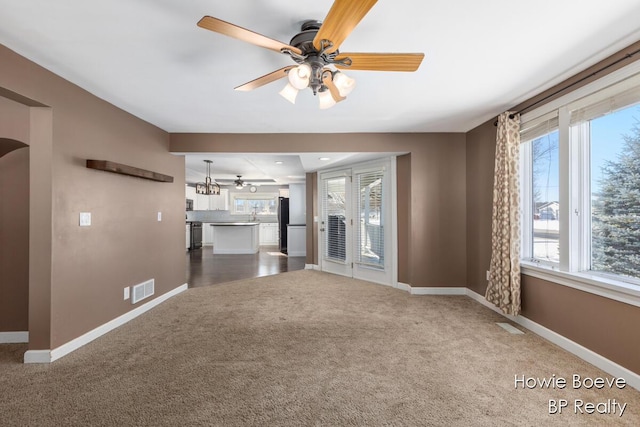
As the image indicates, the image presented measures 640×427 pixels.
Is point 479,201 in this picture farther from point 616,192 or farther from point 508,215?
point 616,192

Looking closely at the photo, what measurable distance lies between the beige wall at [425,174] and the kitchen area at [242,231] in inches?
97.5

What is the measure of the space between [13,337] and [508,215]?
5012 mm

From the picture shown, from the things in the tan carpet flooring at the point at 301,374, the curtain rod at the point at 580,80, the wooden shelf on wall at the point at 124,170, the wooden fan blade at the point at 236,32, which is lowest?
the tan carpet flooring at the point at 301,374

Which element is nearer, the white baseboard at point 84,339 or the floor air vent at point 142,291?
the white baseboard at point 84,339

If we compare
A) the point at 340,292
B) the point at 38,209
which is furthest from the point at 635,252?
the point at 38,209

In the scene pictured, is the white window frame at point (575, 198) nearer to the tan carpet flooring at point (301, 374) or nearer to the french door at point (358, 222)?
the tan carpet flooring at point (301, 374)

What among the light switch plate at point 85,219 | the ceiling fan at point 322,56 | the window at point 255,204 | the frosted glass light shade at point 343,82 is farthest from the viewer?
the window at point 255,204

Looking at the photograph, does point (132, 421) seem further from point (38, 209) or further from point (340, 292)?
point (340, 292)

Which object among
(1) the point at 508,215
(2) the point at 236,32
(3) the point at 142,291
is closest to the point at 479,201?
(1) the point at 508,215

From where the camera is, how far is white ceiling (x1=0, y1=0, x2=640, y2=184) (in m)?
1.67

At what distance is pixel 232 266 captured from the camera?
660 cm

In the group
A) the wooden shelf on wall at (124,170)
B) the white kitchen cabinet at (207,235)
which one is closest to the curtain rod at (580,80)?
the wooden shelf on wall at (124,170)

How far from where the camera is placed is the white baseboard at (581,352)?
202cm

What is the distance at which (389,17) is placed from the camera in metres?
1.74
